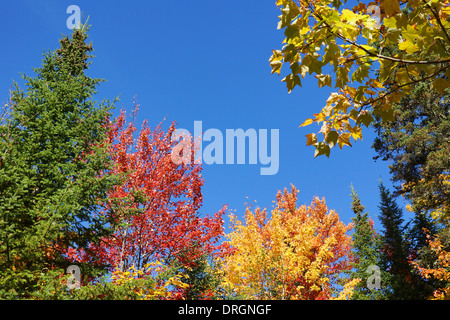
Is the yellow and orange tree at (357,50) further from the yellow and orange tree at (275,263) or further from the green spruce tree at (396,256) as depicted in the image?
the green spruce tree at (396,256)

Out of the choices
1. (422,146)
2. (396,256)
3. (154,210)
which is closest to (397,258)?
(396,256)

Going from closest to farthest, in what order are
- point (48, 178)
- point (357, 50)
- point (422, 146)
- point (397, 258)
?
point (357, 50) → point (48, 178) → point (422, 146) → point (397, 258)

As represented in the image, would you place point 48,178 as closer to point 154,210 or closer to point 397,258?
point 154,210

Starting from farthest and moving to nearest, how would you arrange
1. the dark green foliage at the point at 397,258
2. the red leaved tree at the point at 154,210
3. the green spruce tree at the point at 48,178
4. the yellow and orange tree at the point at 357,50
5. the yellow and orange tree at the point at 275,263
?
1. the dark green foliage at the point at 397,258
2. the yellow and orange tree at the point at 275,263
3. the red leaved tree at the point at 154,210
4. the green spruce tree at the point at 48,178
5. the yellow and orange tree at the point at 357,50

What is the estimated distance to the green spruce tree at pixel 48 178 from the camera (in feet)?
21.3

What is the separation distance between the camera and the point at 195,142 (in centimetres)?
1320

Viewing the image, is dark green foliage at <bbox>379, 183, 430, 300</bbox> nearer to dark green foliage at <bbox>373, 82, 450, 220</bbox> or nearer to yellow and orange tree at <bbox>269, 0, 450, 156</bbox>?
dark green foliage at <bbox>373, 82, 450, 220</bbox>

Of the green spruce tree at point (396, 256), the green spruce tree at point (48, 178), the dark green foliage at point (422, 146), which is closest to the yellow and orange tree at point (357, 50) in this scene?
the green spruce tree at point (48, 178)

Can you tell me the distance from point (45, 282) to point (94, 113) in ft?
16.4

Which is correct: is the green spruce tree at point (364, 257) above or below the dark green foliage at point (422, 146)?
below

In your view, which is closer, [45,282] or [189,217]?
[45,282]

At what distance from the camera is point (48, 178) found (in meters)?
7.98
